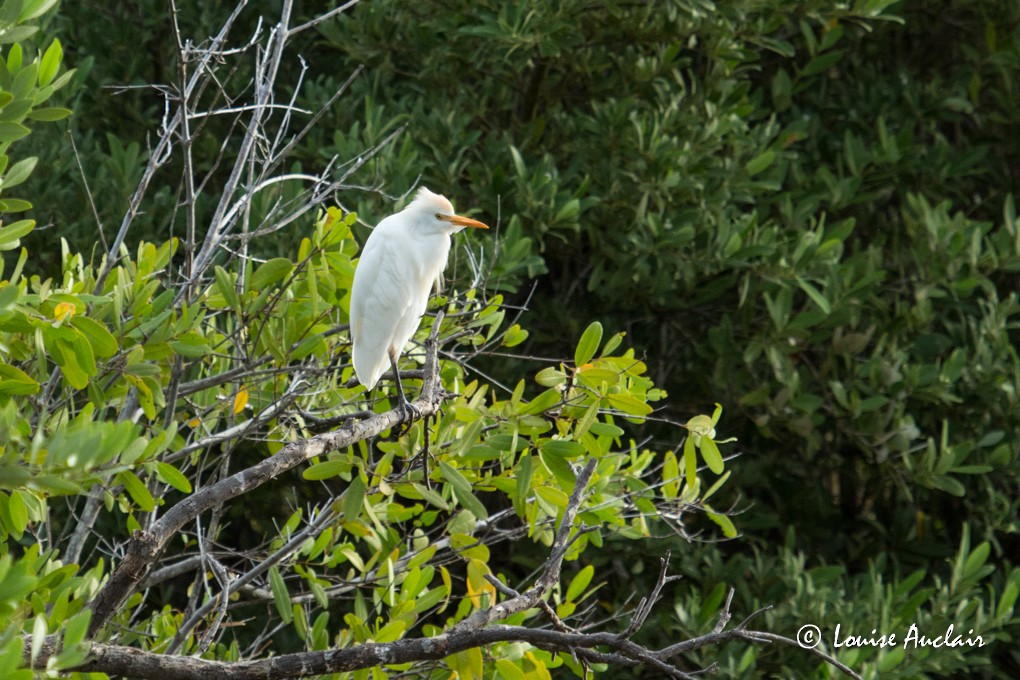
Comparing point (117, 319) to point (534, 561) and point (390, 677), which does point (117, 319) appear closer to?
point (390, 677)

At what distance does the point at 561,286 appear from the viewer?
466cm

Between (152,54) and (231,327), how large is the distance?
2400 millimetres

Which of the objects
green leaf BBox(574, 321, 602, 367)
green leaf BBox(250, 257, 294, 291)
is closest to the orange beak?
green leaf BBox(250, 257, 294, 291)

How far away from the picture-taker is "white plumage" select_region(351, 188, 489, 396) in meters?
2.80

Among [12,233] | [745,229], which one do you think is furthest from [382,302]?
[745,229]

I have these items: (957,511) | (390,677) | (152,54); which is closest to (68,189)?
(152,54)

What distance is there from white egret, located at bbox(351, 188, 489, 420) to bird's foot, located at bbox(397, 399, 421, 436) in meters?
0.14

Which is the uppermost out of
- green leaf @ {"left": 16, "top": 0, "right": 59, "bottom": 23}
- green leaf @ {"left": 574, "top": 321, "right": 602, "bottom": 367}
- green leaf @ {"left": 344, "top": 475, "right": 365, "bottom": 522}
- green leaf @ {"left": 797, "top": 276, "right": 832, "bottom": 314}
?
green leaf @ {"left": 16, "top": 0, "right": 59, "bottom": 23}

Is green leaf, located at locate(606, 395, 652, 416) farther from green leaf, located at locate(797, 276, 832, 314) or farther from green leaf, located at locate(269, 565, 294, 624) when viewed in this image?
green leaf, located at locate(797, 276, 832, 314)

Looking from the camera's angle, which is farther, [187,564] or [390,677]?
[187,564]

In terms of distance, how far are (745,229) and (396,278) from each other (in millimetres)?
1507

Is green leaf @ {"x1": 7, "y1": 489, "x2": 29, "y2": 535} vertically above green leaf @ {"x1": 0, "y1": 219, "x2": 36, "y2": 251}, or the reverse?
green leaf @ {"x1": 0, "y1": 219, "x2": 36, "y2": 251}

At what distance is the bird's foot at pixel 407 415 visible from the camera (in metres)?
2.44

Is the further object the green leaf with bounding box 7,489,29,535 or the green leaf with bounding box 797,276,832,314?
the green leaf with bounding box 797,276,832,314
